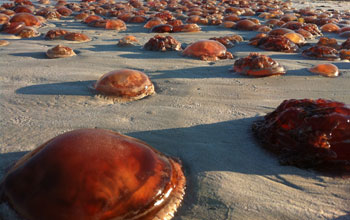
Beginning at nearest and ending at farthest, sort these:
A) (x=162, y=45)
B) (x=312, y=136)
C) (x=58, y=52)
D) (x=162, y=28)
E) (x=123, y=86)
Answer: (x=312, y=136)
(x=123, y=86)
(x=58, y=52)
(x=162, y=45)
(x=162, y=28)

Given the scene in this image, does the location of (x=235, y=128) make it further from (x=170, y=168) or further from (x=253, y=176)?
(x=170, y=168)

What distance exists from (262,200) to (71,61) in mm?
2514

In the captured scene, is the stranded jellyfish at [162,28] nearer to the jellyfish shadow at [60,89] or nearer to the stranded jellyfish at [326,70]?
the stranded jellyfish at [326,70]

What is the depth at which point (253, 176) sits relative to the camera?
57.1 inches

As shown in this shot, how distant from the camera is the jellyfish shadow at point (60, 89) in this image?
2.35 m

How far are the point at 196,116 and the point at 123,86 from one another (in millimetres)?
598

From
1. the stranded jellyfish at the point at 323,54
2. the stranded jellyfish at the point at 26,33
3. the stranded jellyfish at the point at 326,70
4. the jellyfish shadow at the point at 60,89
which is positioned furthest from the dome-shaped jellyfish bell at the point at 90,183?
the stranded jellyfish at the point at 26,33

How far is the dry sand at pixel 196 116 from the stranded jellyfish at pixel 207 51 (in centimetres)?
13

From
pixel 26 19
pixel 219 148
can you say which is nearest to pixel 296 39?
pixel 219 148

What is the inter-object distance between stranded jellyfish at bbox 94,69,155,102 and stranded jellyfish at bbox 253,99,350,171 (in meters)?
0.98

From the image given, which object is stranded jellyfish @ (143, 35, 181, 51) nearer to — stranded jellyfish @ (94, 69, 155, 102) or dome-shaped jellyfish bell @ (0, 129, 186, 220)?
stranded jellyfish @ (94, 69, 155, 102)

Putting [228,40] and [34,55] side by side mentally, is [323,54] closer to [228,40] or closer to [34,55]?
[228,40]

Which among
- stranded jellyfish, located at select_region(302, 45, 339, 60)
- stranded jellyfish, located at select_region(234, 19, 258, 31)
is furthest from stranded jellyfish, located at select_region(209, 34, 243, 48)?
stranded jellyfish, located at select_region(234, 19, 258, 31)

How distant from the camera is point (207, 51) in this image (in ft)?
11.2
